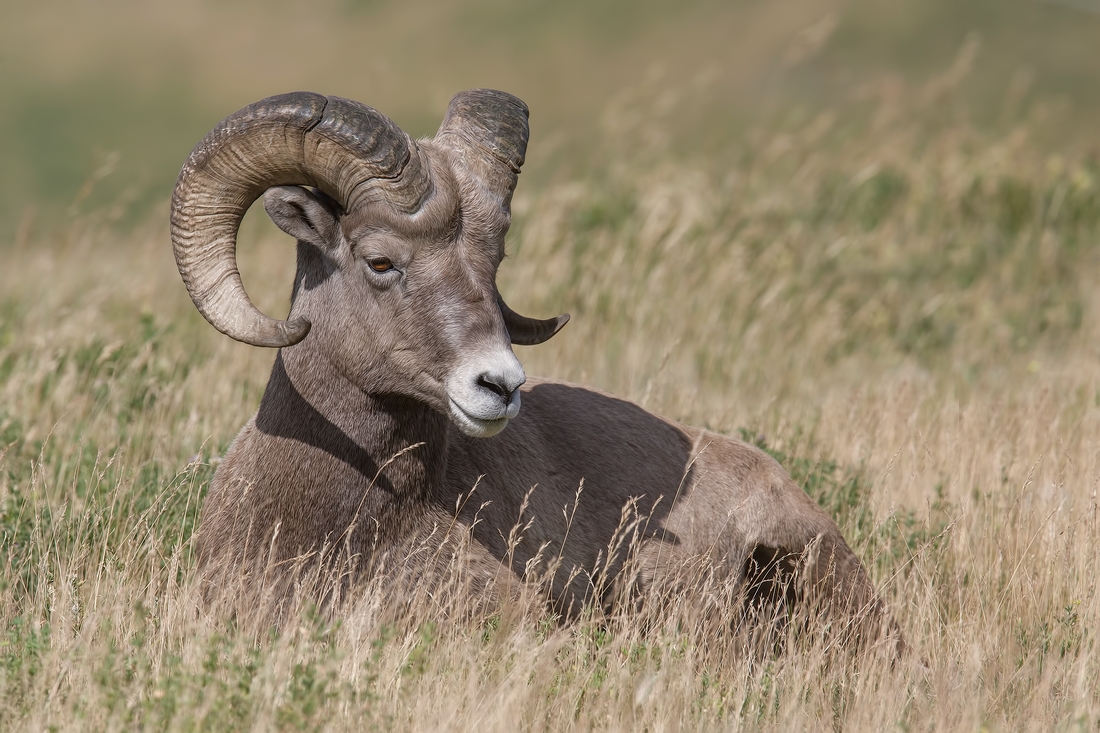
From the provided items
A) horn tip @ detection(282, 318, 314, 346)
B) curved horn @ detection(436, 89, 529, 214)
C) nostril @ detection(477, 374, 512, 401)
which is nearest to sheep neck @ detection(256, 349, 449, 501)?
horn tip @ detection(282, 318, 314, 346)

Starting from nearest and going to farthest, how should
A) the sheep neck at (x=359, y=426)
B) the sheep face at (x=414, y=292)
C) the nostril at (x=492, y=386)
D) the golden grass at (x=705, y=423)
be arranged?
1. the golden grass at (x=705, y=423)
2. the nostril at (x=492, y=386)
3. the sheep face at (x=414, y=292)
4. the sheep neck at (x=359, y=426)

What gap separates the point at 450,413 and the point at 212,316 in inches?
44.0

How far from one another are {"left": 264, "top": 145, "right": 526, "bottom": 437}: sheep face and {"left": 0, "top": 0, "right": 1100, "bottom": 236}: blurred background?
92.8 feet

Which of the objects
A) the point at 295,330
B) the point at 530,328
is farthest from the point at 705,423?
the point at 295,330

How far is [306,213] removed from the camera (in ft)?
17.3

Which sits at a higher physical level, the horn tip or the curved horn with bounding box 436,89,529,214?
the curved horn with bounding box 436,89,529,214

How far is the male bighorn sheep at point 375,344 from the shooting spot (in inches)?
199

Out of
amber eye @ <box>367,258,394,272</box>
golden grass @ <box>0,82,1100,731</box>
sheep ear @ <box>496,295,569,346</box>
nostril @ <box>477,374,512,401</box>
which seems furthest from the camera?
sheep ear @ <box>496,295,569,346</box>

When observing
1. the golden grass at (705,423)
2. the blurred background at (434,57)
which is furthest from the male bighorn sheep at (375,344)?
the blurred background at (434,57)

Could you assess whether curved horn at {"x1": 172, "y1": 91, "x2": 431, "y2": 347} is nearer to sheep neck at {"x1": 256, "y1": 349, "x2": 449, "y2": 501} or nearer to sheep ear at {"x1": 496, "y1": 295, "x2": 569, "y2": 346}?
sheep neck at {"x1": 256, "y1": 349, "x2": 449, "y2": 501}

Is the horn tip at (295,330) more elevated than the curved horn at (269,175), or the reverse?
the curved horn at (269,175)

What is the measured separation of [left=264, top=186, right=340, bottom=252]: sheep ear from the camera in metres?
5.22

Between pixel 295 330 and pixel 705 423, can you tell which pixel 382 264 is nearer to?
pixel 295 330

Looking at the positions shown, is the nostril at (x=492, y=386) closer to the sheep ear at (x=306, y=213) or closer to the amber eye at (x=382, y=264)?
the amber eye at (x=382, y=264)
